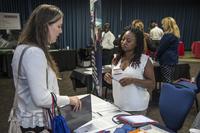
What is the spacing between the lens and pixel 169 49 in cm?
389

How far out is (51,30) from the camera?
1.26 meters

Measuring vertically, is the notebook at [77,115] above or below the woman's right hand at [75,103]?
below

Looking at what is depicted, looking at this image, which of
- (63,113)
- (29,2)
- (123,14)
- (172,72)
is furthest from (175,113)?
(123,14)

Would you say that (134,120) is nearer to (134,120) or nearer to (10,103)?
(134,120)

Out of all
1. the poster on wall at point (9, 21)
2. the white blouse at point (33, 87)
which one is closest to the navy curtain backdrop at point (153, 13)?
the poster on wall at point (9, 21)

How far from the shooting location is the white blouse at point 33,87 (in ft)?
3.80

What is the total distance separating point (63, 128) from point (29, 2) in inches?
302

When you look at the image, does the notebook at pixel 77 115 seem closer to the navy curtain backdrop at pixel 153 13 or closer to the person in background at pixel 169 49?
the person in background at pixel 169 49

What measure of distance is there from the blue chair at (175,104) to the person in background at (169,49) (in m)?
1.85

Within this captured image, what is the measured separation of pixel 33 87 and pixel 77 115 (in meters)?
0.45

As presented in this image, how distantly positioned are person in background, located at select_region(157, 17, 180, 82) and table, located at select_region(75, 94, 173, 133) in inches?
83.6

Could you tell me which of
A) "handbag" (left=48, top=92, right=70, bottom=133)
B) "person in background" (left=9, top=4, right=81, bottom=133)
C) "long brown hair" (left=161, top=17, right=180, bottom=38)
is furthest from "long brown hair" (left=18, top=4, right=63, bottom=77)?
"long brown hair" (left=161, top=17, right=180, bottom=38)

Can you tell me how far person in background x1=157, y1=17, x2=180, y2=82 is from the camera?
3.84 m

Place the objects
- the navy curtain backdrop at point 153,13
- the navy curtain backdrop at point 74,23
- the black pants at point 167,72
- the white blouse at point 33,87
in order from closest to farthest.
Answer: the white blouse at point 33,87 → the black pants at point 167,72 → the navy curtain backdrop at point 74,23 → the navy curtain backdrop at point 153,13
